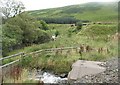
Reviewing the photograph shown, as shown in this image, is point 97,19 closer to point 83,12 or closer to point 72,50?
point 83,12

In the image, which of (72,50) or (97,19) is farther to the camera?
(97,19)

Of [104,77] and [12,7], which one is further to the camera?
[12,7]

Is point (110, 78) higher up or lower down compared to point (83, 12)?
higher up

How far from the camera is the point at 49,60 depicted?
13562 mm

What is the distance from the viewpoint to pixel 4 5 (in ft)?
102

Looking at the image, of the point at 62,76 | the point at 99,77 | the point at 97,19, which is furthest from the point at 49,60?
the point at 97,19

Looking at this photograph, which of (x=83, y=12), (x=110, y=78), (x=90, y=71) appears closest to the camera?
(x=110, y=78)

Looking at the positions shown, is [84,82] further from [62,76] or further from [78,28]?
[78,28]

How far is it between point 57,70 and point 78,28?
23771 millimetres

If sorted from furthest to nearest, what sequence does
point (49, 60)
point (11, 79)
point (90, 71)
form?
point (49, 60), point (90, 71), point (11, 79)

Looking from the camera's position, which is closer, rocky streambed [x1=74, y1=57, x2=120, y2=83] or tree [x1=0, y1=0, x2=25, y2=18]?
rocky streambed [x1=74, y1=57, x2=120, y2=83]

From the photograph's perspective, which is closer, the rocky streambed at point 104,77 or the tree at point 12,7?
the rocky streambed at point 104,77

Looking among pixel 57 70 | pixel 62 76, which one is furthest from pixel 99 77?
pixel 57 70

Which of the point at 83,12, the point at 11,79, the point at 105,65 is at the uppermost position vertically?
the point at 11,79
